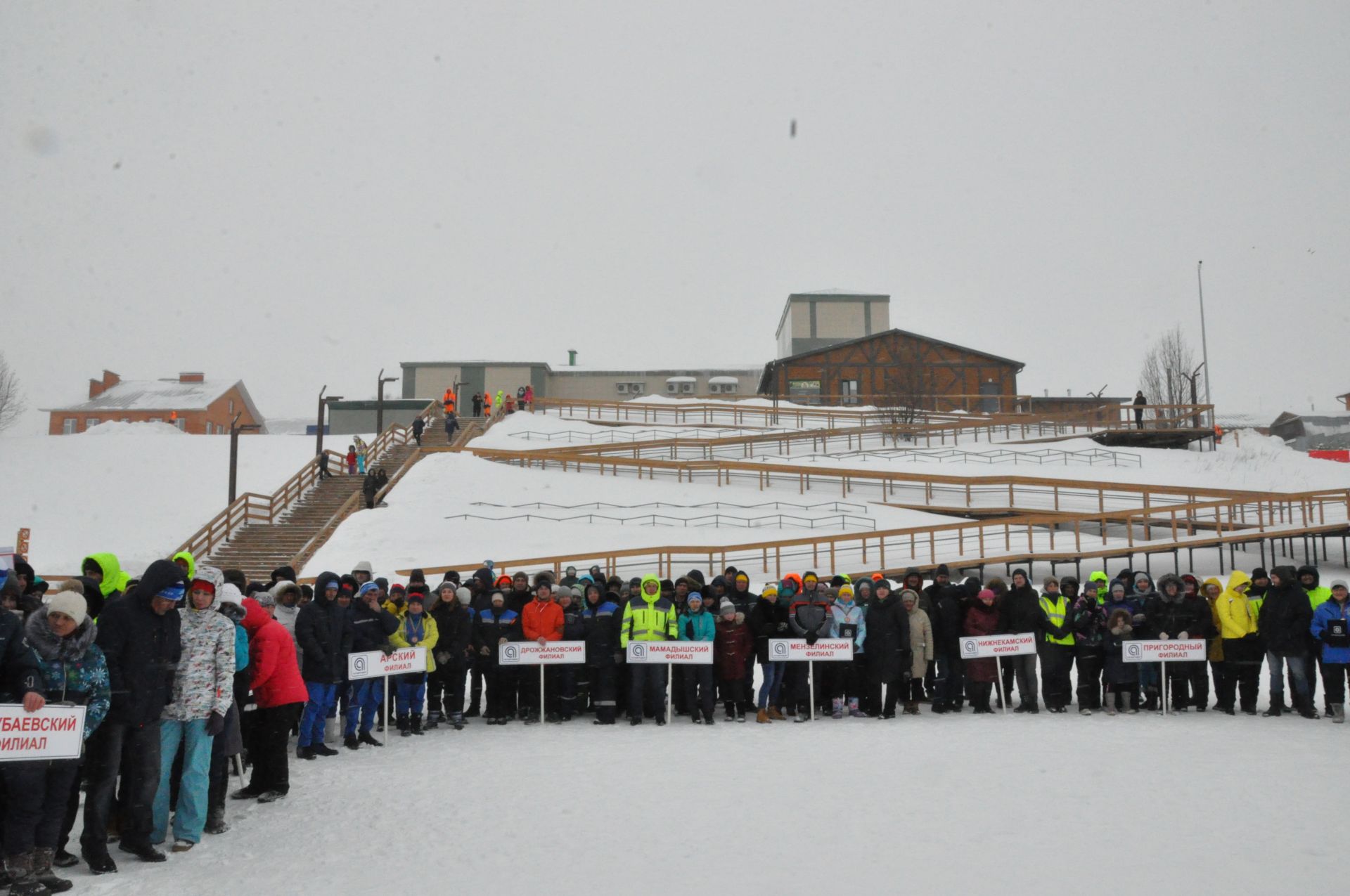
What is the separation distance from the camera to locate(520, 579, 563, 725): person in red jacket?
1065cm

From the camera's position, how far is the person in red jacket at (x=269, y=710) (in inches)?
283

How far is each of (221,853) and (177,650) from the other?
119 cm

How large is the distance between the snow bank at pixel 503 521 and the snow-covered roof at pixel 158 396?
42.0 m

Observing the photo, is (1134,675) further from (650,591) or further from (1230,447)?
(1230,447)

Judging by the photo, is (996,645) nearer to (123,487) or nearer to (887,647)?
(887,647)

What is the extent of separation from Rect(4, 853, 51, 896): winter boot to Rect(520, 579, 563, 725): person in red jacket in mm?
5686

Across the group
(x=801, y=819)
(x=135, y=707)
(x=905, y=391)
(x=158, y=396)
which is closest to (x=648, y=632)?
(x=801, y=819)

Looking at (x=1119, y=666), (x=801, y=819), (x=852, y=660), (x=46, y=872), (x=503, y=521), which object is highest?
(x=503, y=521)

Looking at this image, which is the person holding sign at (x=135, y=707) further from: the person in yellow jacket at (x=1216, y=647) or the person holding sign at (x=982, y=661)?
the person in yellow jacket at (x=1216, y=647)

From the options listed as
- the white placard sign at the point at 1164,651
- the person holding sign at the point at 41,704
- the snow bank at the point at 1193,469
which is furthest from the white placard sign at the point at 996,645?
the snow bank at the point at 1193,469

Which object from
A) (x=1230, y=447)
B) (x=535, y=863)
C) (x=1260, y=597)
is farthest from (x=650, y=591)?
(x=1230, y=447)

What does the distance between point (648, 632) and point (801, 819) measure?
4.20 m

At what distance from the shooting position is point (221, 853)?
593 centimetres

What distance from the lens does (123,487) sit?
3422cm
